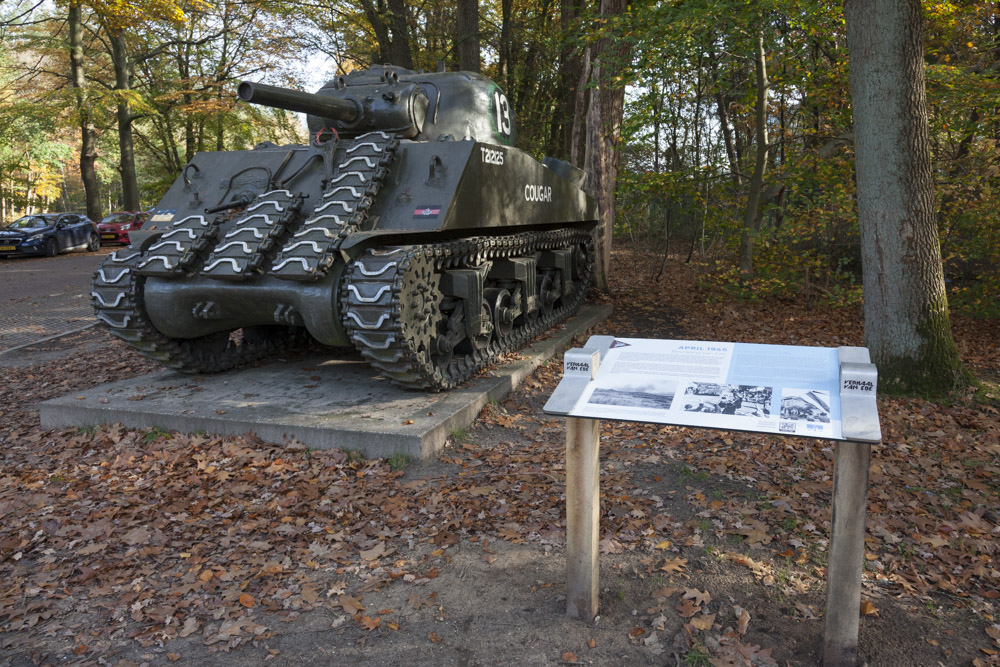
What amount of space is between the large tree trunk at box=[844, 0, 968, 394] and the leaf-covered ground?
0.43 meters

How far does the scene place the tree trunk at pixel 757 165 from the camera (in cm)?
1156

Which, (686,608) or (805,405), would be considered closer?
(805,405)

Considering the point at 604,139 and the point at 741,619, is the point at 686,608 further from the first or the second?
the point at 604,139

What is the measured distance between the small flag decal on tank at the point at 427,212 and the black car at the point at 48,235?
20.4 m

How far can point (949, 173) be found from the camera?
9.91 metres

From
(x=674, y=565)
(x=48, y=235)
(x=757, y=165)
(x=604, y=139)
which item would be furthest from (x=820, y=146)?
(x=48, y=235)

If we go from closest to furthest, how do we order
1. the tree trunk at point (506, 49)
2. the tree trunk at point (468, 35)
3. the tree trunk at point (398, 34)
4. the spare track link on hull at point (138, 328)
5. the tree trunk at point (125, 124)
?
the spare track link on hull at point (138, 328) < the tree trunk at point (468, 35) < the tree trunk at point (398, 34) < the tree trunk at point (506, 49) < the tree trunk at point (125, 124)

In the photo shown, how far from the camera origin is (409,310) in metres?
5.90

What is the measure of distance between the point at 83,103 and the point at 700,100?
58.3 feet

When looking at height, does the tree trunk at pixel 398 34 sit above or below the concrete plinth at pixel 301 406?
above

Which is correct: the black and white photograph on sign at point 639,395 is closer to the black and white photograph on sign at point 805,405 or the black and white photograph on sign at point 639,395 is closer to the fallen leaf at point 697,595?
the black and white photograph on sign at point 805,405

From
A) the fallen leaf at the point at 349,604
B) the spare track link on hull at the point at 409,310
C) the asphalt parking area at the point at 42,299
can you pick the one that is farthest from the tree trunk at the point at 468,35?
the fallen leaf at the point at 349,604

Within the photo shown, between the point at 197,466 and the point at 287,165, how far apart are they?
126 inches

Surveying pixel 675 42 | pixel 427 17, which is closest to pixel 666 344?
pixel 675 42
